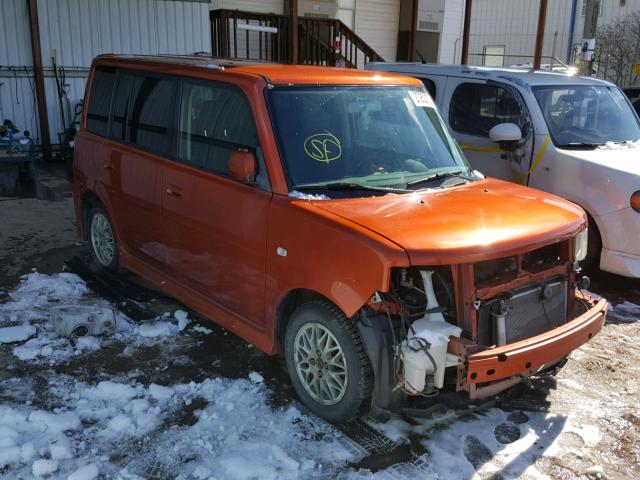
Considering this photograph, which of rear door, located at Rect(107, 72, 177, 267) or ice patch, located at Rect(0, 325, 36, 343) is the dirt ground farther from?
rear door, located at Rect(107, 72, 177, 267)

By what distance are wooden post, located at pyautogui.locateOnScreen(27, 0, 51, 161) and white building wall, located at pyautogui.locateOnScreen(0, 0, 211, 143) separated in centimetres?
34

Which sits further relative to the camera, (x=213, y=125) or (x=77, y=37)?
(x=77, y=37)

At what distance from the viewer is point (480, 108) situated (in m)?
6.66

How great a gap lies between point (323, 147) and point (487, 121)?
11.1 feet

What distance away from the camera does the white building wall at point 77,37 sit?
10992 millimetres

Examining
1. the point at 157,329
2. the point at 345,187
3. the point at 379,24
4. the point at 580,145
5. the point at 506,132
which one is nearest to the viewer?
the point at 345,187

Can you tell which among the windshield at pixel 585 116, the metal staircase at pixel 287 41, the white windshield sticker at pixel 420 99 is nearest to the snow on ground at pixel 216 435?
the white windshield sticker at pixel 420 99

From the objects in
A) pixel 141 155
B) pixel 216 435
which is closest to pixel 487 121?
pixel 141 155

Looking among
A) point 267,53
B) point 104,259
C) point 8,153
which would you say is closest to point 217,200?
point 104,259

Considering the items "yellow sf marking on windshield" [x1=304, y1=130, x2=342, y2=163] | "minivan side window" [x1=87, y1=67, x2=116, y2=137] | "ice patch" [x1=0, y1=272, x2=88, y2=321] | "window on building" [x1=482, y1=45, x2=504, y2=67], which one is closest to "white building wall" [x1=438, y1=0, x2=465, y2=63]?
"window on building" [x1=482, y1=45, x2=504, y2=67]

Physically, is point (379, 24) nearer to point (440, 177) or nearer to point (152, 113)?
point (152, 113)

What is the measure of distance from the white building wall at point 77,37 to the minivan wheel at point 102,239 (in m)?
6.83

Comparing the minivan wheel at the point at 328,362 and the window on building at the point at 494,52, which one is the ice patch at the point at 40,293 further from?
the window on building at the point at 494,52

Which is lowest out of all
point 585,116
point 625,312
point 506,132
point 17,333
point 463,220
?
point 625,312
